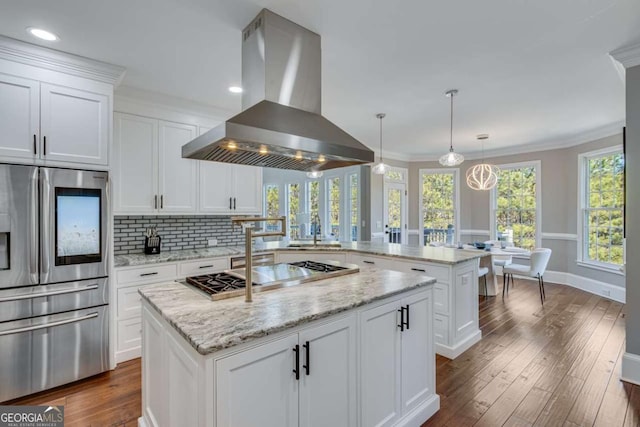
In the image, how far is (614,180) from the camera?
188 inches

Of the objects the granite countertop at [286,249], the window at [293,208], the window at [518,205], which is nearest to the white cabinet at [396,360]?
the granite countertop at [286,249]

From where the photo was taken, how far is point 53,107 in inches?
95.7

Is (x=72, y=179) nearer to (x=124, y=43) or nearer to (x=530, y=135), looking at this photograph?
(x=124, y=43)

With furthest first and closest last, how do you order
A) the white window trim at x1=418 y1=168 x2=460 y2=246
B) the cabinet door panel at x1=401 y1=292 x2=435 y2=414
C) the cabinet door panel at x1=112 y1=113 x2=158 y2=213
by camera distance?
the white window trim at x1=418 y1=168 x2=460 y2=246 → the cabinet door panel at x1=112 y1=113 x2=158 y2=213 → the cabinet door panel at x1=401 y1=292 x2=435 y2=414

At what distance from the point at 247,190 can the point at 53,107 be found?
80.7 inches

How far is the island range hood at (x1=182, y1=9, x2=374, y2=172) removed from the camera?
172 cm

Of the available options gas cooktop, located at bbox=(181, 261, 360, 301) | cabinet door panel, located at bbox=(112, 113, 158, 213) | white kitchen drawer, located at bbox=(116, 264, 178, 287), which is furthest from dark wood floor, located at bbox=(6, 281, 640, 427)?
cabinet door panel, located at bbox=(112, 113, 158, 213)

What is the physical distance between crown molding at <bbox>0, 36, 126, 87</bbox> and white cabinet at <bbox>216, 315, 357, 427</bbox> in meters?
2.76

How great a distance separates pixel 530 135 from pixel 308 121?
16.5 feet

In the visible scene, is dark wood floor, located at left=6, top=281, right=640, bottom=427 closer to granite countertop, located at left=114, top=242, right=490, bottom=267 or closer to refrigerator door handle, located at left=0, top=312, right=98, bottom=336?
refrigerator door handle, located at left=0, top=312, right=98, bottom=336

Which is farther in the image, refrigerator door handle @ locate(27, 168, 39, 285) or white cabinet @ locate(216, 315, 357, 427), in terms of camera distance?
refrigerator door handle @ locate(27, 168, 39, 285)

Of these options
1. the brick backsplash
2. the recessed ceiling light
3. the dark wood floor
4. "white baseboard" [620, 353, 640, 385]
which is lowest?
the dark wood floor

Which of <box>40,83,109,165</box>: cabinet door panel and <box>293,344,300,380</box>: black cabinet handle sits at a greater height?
<box>40,83,109,165</box>: cabinet door panel

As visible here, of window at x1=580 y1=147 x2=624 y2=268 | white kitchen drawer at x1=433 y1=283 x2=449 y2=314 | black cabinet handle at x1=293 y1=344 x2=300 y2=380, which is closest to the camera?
black cabinet handle at x1=293 y1=344 x2=300 y2=380
